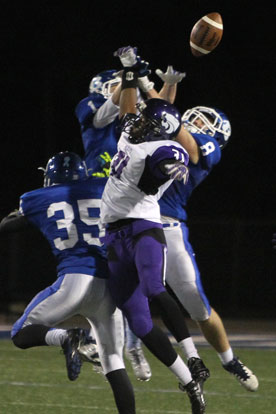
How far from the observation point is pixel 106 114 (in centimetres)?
611

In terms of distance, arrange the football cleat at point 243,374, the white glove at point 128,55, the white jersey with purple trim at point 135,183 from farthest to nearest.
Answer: the football cleat at point 243,374, the white glove at point 128,55, the white jersey with purple trim at point 135,183

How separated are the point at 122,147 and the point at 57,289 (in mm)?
752

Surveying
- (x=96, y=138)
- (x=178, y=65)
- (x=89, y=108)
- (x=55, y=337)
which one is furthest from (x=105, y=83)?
(x=178, y=65)

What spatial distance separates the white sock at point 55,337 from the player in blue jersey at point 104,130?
1.29 metres

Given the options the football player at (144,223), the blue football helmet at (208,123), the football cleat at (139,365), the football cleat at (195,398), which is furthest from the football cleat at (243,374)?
the blue football helmet at (208,123)

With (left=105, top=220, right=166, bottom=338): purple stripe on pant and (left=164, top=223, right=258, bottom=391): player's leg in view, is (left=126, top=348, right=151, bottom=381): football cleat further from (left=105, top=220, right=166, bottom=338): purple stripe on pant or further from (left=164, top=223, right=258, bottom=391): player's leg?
(left=105, top=220, right=166, bottom=338): purple stripe on pant

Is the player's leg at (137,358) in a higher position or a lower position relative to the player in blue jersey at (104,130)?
lower

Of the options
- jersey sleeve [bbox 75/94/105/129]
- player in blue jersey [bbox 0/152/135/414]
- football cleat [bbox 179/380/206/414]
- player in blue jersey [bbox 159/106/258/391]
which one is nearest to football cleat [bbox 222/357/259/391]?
player in blue jersey [bbox 159/106/258/391]

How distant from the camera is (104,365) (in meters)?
4.70

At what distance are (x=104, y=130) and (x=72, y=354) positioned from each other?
1.95m

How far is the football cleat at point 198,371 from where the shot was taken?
5195 millimetres

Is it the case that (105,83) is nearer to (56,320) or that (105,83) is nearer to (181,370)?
(56,320)

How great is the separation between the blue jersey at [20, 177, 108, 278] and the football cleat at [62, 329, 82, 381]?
0.30m

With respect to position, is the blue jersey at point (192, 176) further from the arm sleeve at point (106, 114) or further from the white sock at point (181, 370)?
the white sock at point (181, 370)
